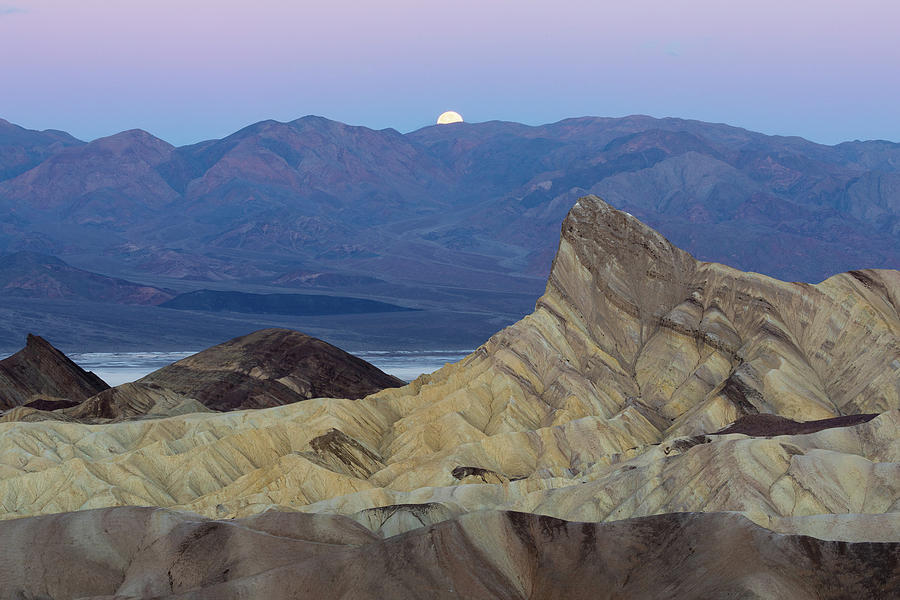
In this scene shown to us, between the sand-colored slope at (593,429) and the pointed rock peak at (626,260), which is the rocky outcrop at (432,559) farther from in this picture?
the pointed rock peak at (626,260)

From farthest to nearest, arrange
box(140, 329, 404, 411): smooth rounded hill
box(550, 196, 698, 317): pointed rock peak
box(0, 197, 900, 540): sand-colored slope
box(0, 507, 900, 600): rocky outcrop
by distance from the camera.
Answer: box(140, 329, 404, 411): smooth rounded hill, box(550, 196, 698, 317): pointed rock peak, box(0, 197, 900, 540): sand-colored slope, box(0, 507, 900, 600): rocky outcrop

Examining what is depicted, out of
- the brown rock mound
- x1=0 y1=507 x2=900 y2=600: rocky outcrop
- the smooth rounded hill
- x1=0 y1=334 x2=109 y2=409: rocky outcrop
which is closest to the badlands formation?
x1=0 y1=507 x2=900 y2=600: rocky outcrop

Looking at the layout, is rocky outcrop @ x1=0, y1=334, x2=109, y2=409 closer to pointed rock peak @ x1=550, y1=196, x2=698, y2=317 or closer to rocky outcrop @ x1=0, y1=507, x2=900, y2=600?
pointed rock peak @ x1=550, y1=196, x2=698, y2=317

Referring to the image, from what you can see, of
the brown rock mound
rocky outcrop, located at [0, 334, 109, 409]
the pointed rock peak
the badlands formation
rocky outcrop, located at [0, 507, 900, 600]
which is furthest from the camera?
rocky outcrop, located at [0, 334, 109, 409]

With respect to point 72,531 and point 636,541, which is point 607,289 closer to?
point 636,541

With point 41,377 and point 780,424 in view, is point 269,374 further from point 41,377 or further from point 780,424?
point 780,424

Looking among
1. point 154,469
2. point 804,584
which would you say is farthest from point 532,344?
point 804,584

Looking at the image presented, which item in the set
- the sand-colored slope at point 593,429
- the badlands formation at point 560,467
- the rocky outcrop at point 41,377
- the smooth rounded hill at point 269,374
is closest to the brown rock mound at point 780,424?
the badlands formation at point 560,467
